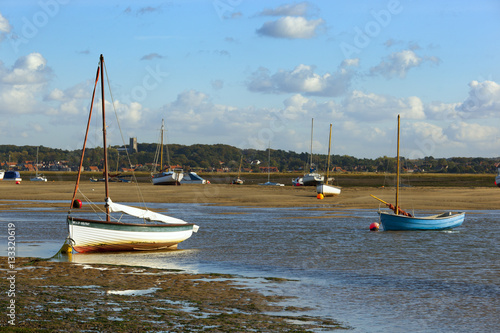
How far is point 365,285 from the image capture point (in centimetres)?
1834

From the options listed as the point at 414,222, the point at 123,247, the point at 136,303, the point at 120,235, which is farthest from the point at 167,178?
the point at 136,303

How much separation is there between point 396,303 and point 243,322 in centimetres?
497

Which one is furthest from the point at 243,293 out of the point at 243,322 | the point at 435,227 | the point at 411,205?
the point at 411,205

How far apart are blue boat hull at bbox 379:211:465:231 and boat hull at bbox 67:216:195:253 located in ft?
44.6

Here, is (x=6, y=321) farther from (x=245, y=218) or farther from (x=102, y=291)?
(x=245, y=218)

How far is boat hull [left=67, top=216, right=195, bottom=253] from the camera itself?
23.6 meters

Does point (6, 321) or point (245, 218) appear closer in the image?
point (6, 321)

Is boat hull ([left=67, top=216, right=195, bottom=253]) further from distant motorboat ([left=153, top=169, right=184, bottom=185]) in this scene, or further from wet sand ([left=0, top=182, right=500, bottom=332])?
distant motorboat ([left=153, top=169, right=184, bottom=185])

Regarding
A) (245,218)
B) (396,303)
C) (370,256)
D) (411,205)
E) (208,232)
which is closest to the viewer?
(396,303)

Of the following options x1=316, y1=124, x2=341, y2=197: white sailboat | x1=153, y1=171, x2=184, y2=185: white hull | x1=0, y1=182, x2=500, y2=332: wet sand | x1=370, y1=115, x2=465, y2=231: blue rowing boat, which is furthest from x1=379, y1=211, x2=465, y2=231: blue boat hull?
x1=153, y1=171, x2=184, y2=185: white hull

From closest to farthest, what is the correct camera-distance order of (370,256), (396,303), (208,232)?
(396,303), (370,256), (208,232)

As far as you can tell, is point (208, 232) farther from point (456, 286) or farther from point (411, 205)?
point (411, 205)

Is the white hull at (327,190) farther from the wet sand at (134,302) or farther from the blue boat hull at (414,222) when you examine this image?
the wet sand at (134,302)

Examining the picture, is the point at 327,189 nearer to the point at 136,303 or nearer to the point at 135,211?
the point at 135,211
